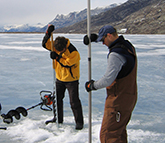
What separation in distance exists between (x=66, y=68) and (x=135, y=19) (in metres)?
120

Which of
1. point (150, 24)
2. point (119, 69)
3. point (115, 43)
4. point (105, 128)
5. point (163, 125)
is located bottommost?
point (163, 125)

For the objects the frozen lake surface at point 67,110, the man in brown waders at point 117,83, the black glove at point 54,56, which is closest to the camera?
the man in brown waders at point 117,83

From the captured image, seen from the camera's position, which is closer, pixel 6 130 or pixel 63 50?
pixel 63 50

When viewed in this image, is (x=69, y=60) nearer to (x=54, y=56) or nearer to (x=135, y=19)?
(x=54, y=56)

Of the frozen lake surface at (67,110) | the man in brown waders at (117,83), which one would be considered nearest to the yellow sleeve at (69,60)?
the man in brown waders at (117,83)

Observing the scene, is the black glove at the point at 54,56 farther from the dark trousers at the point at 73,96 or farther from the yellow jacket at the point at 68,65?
the dark trousers at the point at 73,96

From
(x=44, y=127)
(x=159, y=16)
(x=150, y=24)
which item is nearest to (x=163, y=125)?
(x=44, y=127)

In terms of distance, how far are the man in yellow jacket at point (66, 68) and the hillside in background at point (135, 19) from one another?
9179 cm

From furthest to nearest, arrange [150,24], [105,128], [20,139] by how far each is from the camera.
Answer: [150,24] → [20,139] → [105,128]

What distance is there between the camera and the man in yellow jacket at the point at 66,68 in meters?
2.69

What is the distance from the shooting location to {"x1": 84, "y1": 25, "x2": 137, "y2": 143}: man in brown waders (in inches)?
67.7

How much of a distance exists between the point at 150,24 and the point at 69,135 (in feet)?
355

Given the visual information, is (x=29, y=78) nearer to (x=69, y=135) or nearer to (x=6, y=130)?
(x=6, y=130)

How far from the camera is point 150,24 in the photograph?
101812 millimetres
